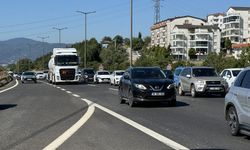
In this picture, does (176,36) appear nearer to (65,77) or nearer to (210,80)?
(65,77)

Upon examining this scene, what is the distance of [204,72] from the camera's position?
96.3ft

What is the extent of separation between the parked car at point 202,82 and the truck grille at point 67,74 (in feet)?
81.0

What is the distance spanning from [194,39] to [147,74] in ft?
530

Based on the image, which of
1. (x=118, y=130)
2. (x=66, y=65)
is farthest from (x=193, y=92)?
(x=66, y=65)

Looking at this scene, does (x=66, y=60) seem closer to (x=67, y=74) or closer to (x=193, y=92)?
(x=67, y=74)

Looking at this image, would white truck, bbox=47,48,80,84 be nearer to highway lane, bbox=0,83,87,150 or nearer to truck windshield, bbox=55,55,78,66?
truck windshield, bbox=55,55,78,66

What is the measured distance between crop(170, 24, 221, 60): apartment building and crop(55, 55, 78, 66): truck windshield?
125 metres

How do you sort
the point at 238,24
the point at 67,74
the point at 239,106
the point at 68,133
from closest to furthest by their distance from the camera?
the point at 239,106 → the point at 68,133 → the point at 67,74 → the point at 238,24

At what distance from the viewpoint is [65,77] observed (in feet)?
177

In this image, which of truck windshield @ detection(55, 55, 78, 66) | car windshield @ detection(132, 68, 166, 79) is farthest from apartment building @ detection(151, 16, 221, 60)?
car windshield @ detection(132, 68, 166, 79)

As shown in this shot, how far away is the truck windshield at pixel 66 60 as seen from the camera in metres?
53.4

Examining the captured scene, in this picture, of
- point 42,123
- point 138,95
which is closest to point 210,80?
point 138,95

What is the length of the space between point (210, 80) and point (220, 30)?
6506 inches

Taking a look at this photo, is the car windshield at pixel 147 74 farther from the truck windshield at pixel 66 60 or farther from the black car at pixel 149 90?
the truck windshield at pixel 66 60
